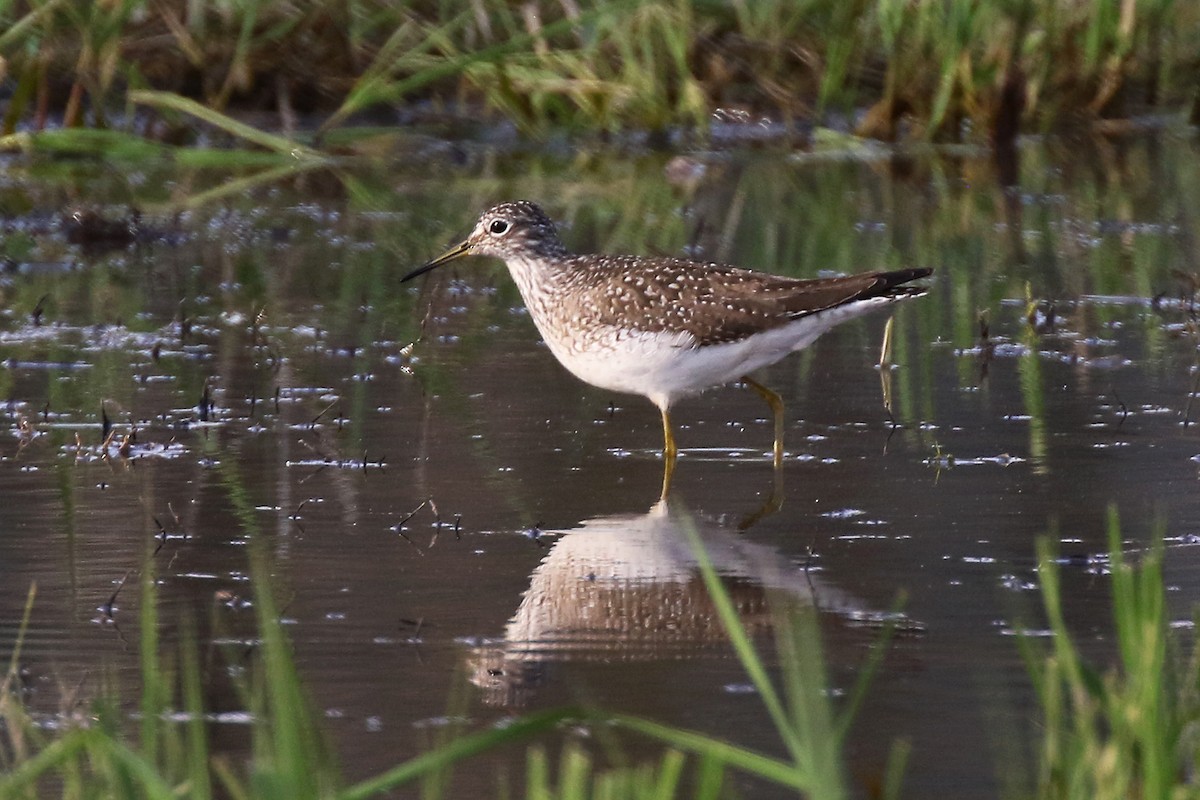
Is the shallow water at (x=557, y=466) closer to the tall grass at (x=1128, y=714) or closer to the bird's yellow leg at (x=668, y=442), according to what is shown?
the bird's yellow leg at (x=668, y=442)

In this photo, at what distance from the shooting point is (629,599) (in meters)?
5.05

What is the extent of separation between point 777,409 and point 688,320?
45 cm

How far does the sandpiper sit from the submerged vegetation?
234 inches

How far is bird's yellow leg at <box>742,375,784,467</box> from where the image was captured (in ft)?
21.5

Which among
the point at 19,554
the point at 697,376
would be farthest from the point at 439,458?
the point at 19,554

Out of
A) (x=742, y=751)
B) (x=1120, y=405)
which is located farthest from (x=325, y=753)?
(x=1120, y=405)

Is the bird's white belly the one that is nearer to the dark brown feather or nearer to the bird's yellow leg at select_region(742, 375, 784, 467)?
the dark brown feather

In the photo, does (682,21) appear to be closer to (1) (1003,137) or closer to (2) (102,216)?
(1) (1003,137)

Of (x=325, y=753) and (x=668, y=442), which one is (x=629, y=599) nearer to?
(x=668, y=442)

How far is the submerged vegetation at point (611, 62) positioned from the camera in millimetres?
13180

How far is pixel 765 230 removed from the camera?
11039mm

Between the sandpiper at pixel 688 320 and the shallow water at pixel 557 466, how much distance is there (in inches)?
10.3

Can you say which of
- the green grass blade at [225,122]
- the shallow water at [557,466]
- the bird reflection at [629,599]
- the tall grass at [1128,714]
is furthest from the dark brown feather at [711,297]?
the green grass blade at [225,122]

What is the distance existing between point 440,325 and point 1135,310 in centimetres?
303
